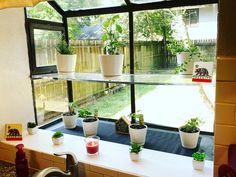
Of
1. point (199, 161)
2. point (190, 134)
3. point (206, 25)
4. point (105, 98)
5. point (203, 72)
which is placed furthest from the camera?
point (105, 98)

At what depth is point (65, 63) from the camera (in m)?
1.75

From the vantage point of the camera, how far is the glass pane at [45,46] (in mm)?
1727

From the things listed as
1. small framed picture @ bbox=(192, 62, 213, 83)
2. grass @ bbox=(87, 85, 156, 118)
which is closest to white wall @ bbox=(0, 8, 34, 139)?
grass @ bbox=(87, 85, 156, 118)

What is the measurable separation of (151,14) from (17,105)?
112 cm

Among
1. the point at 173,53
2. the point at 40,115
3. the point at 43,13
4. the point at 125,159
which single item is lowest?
the point at 125,159

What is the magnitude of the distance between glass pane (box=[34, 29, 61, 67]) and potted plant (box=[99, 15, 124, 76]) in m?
0.54

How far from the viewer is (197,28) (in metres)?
1.47

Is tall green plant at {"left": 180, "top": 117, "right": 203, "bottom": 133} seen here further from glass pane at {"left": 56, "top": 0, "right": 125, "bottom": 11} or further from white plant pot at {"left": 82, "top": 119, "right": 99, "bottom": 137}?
glass pane at {"left": 56, "top": 0, "right": 125, "bottom": 11}

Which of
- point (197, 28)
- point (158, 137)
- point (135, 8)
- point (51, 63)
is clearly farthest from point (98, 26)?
point (158, 137)

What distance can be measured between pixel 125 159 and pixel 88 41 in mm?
1044

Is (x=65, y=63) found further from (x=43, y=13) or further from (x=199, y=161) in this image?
(x=199, y=161)

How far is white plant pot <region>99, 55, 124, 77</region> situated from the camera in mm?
1435

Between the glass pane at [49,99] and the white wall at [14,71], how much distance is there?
0.11 m

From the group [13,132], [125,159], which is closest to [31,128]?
[13,132]
